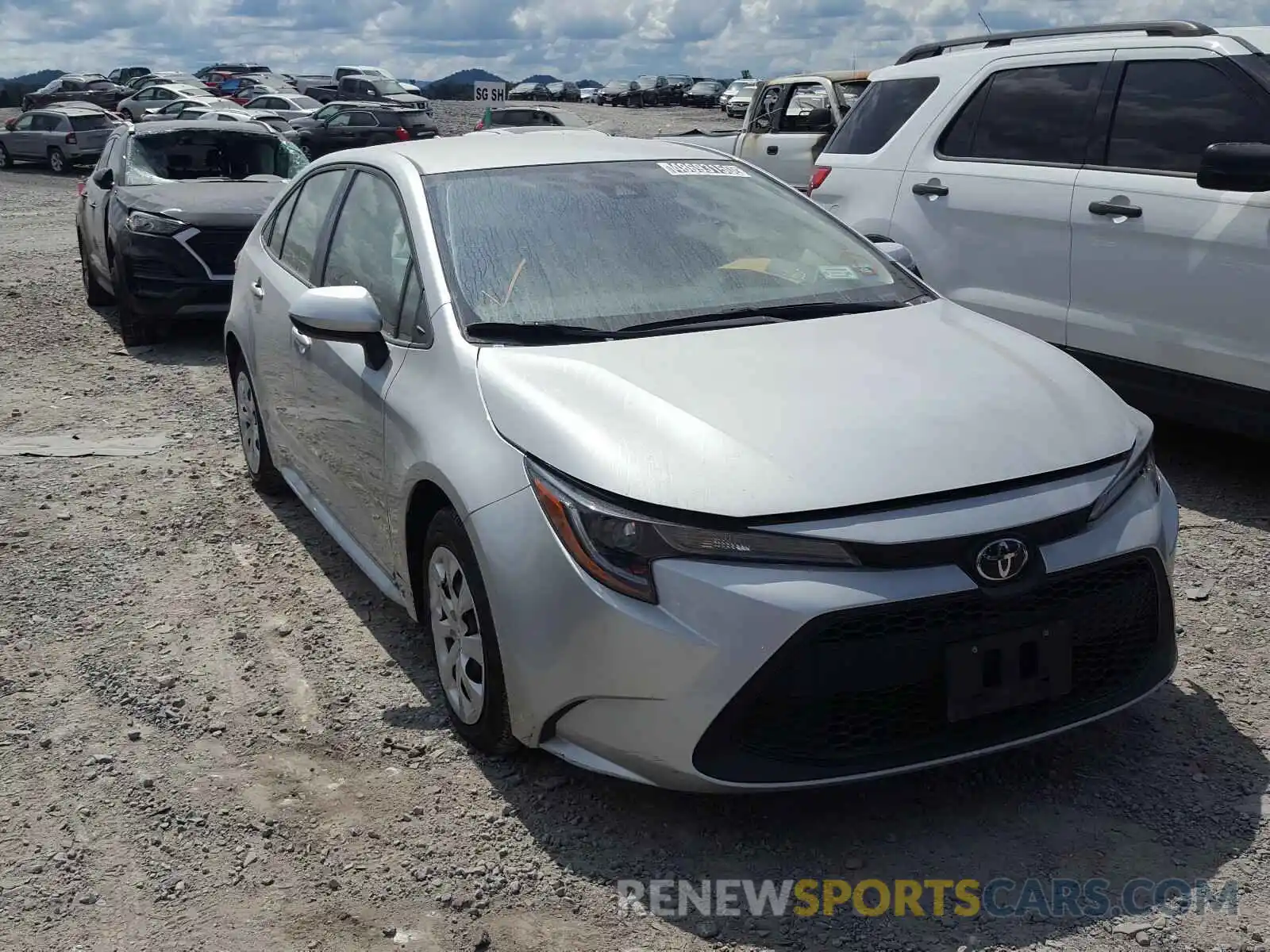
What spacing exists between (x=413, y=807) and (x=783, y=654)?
114 cm

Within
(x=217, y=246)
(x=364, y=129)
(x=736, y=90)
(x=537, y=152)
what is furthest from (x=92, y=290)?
(x=736, y=90)

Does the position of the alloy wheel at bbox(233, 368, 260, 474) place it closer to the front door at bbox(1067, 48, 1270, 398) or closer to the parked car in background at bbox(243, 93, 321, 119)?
the front door at bbox(1067, 48, 1270, 398)

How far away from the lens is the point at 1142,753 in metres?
3.40

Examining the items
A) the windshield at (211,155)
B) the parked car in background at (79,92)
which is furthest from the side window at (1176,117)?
the parked car in background at (79,92)

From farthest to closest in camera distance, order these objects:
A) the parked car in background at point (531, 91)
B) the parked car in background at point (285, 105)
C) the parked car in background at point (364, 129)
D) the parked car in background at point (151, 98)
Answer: the parked car in background at point (531, 91)
the parked car in background at point (151, 98)
the parked car in background at point (285, 105)
the parked car in background at point (364, 129)

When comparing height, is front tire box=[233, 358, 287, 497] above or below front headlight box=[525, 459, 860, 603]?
below

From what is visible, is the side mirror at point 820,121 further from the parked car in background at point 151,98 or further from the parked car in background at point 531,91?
the parked car in background at point 531,91

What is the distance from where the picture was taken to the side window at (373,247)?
3.94 m

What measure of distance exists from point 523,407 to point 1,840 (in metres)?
1.67

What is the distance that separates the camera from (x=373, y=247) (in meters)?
4.24

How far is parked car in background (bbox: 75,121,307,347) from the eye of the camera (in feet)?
30.1

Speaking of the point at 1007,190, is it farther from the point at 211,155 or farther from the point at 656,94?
the point at 656,94

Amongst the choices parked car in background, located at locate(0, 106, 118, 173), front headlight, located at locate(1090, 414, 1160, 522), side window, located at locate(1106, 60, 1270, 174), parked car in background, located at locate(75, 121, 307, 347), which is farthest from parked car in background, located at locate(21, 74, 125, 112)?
front headlight, located at locate(1090, 414, 1160, 522)

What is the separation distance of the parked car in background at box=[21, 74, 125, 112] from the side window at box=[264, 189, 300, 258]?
1878 inches
